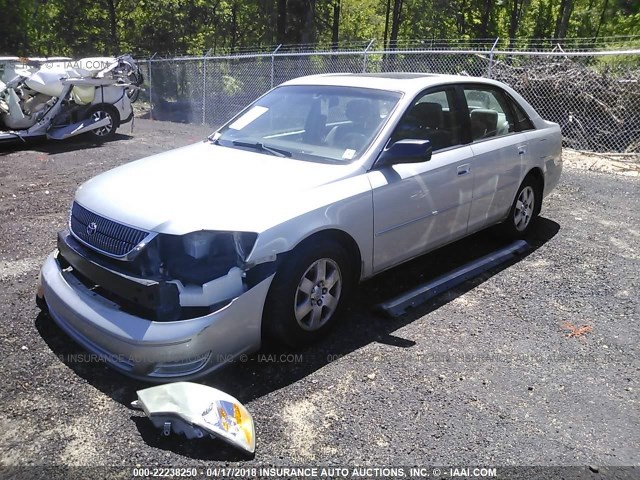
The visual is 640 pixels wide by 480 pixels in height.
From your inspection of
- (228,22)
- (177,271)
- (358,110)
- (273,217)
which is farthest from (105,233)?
(228,22)

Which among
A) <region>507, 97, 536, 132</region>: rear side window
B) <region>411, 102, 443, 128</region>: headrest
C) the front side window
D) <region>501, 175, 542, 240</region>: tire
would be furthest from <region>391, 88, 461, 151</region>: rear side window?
<region>501, 175, 542, 240</region>: tire

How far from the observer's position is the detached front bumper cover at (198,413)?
257 centimetres

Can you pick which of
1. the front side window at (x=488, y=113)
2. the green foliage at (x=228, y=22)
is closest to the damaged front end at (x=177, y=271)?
the front side window at (x=488, y=113)

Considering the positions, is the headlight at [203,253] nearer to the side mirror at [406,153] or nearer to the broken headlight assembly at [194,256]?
the broken headlight assembly at [194,256]

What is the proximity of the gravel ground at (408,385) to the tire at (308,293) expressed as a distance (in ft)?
0.57

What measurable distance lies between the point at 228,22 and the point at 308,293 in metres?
33.5

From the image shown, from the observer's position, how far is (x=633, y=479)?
2.53 metres

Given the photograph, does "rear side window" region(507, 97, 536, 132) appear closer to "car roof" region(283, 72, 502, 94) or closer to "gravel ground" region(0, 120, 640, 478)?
"car roof" region(283, 72, 502, 94)

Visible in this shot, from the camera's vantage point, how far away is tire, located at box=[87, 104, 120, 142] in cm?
1097

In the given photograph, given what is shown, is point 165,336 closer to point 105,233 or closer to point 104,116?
point 105,233

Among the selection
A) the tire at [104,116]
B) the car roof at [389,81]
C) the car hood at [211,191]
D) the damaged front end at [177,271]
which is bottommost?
the tire at [104,116]

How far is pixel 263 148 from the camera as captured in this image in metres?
4.13

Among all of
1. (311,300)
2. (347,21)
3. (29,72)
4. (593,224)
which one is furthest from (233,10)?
(311,300)

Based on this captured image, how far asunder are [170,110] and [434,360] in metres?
14.6
